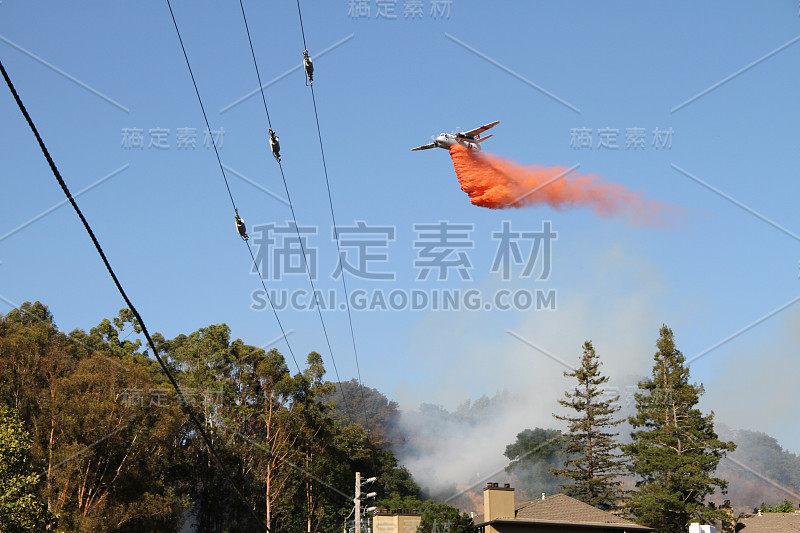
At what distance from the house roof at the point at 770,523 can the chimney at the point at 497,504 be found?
2676 centimetres

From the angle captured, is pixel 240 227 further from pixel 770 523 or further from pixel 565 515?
pixel 770 523

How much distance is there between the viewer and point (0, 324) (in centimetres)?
7588

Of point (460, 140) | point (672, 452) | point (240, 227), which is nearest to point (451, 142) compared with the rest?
point (460, 140)

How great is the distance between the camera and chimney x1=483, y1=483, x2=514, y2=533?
169 feet

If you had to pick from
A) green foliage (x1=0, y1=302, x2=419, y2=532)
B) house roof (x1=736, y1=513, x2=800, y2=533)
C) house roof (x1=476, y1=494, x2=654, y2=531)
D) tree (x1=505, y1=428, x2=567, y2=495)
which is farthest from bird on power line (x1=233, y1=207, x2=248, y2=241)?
tree (x1=505, y1=428, x2=567, y2=495)

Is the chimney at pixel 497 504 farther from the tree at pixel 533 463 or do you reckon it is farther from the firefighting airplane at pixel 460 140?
the tree at pixel 533 463

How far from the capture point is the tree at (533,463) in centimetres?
16800

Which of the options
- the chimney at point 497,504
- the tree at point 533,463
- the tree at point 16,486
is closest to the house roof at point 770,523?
the chimney at point 497,504

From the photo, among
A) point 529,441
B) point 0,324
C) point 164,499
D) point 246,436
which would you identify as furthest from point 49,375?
point 529,441

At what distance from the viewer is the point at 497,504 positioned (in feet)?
170

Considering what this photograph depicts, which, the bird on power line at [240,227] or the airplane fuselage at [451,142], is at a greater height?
the airplane fuselage at [451,142]

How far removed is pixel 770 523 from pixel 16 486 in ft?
199

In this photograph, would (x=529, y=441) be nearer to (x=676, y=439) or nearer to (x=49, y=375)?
(x=676, y=439)

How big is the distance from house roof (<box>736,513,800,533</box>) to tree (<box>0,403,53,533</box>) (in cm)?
5648
